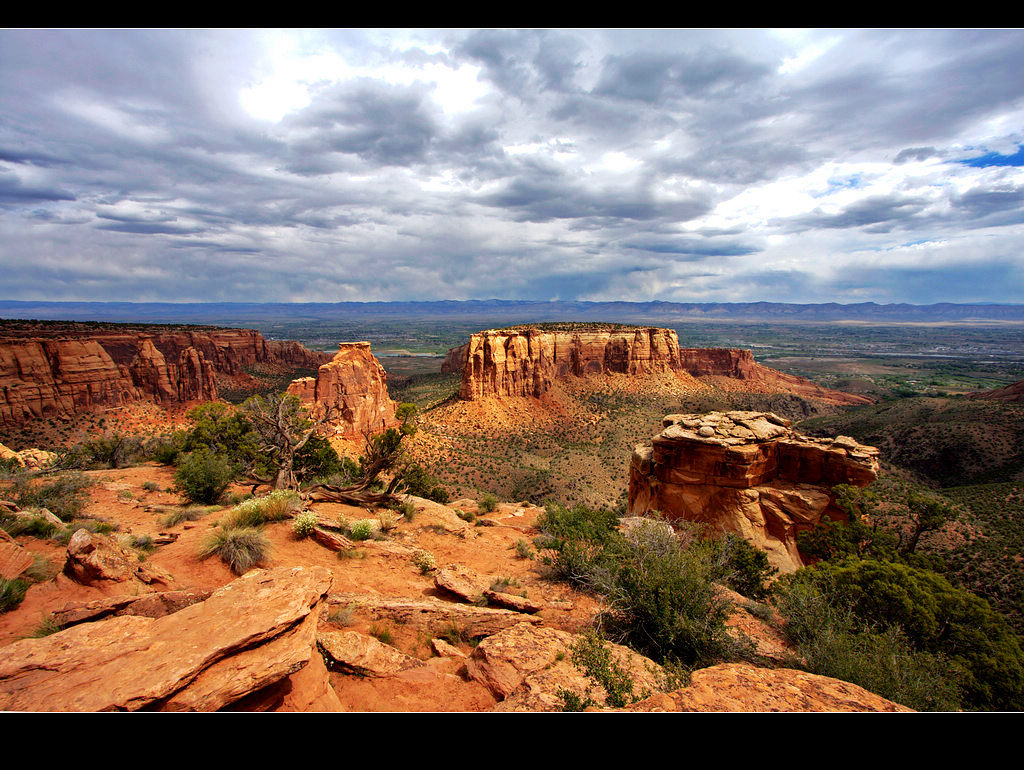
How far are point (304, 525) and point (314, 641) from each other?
23.4 feet

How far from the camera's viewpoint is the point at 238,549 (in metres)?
9.38

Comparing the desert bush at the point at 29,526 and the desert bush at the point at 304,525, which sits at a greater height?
the desert bush at the point at 29,526

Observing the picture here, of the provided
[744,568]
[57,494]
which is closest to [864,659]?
[744,568]

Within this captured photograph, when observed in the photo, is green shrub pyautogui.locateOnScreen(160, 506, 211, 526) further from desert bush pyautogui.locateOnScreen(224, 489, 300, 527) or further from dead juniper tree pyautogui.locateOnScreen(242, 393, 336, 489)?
dead juniper tree pyautogui.locateOnScreen(242, 393, 336, 489)

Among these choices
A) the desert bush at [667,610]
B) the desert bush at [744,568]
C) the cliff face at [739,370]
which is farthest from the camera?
the cliff face at [739,370]

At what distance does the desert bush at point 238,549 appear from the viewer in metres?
9.21

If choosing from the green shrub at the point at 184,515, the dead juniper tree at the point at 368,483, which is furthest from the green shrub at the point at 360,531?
the green shrub at the point at 184,515

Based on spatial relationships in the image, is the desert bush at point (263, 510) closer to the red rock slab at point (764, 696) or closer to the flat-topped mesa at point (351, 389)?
the red rock slab at point (764, 696)

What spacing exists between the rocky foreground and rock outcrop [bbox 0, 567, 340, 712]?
0.06ft

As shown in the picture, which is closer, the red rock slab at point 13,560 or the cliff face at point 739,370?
the red rock slab at point 13,560

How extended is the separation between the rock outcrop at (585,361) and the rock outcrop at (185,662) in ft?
170
